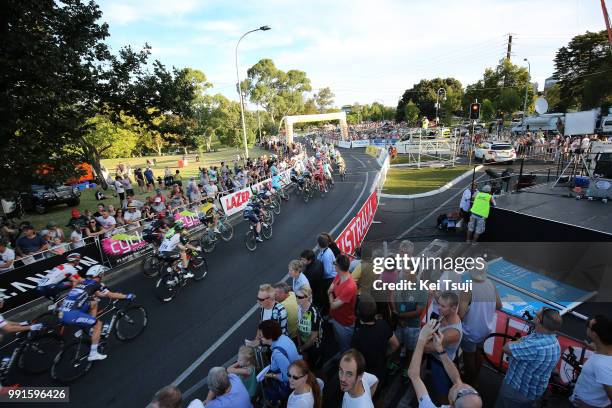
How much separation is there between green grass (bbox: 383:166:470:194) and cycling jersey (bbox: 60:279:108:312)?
49.7ft

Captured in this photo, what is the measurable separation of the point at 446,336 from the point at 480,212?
7243 millimetres

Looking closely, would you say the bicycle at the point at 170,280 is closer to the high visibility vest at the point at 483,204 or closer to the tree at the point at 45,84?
the tree at the point at 45,84

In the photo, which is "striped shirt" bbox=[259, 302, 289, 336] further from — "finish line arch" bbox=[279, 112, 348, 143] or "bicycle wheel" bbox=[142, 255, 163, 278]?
"finish line arch" bbox=[279, 112, 348, 143]

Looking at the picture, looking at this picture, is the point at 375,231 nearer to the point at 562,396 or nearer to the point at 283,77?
the point at 562,396

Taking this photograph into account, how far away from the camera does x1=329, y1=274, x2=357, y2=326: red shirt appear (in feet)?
16.1

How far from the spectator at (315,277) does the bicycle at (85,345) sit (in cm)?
405

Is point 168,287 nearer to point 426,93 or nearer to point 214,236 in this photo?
point 214,236

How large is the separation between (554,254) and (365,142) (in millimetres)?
45507

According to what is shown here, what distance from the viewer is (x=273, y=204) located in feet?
51.6

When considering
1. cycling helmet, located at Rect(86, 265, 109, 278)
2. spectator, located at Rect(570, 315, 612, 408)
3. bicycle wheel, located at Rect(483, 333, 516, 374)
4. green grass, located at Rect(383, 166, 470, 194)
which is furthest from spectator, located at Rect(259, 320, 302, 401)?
green grass, located at Rect(383, 166, 470, 194)

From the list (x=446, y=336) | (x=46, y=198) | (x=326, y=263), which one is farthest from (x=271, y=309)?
(x=46, y=198)

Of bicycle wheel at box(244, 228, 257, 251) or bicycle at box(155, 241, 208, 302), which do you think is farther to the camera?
bicycle wheel at box(244, 228, 257, 251)

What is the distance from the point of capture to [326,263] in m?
6.28

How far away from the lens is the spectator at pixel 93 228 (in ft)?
34.1
